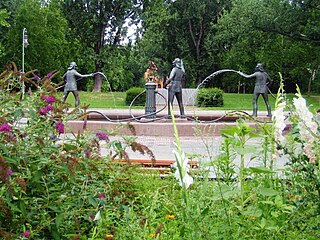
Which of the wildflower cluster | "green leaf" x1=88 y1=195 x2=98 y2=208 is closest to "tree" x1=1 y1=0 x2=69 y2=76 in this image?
"green leaf" x1=88 y1=195 x2=98 y2=208

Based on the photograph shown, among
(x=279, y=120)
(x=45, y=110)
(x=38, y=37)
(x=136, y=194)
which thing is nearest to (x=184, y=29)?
(x=38, y=37)

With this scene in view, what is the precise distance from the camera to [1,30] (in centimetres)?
3866

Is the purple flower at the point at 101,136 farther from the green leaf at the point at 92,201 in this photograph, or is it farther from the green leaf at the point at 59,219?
the green leaf at the point at 59,219

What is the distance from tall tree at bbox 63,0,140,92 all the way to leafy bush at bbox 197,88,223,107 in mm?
14354

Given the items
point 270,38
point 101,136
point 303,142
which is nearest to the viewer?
point 303,142

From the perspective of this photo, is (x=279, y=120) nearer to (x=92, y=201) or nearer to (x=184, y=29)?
(x=92, y=201)

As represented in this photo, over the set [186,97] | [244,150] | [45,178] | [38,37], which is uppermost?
[38,37]

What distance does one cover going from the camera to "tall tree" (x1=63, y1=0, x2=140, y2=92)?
3688cm

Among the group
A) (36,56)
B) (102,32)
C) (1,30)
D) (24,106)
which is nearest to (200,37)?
(102,32)

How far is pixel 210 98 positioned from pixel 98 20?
15455 mm

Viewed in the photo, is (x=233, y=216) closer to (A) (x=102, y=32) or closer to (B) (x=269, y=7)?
(B) (x=269, y=7)

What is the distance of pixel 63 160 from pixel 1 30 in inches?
1545

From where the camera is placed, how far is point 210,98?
25.0 metres

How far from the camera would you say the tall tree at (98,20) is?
36.9m
